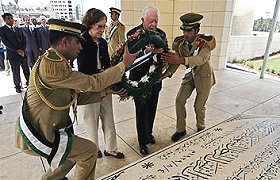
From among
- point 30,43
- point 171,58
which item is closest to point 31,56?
point 30,43

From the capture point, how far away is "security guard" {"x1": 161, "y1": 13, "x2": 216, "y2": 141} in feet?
6.64

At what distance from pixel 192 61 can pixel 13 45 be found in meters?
3.75

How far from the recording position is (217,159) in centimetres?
148

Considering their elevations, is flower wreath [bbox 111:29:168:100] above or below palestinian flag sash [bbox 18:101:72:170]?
above

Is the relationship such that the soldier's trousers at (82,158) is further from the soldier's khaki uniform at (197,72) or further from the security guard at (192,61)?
the soldier's khaki uniform at (197,72)

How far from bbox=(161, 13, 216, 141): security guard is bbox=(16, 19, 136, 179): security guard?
852 mm

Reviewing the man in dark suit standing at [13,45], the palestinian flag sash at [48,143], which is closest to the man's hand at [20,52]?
the man in dark suit standing at [13,45]

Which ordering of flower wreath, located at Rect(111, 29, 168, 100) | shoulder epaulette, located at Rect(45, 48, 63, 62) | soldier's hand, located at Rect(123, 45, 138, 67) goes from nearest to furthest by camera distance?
A: 1. shoulder epaulette, located at Rect(45, 48, 63, 62)
2. soldier's hand, located at Rect(123, 45, 138, 67)
3. flower wreath, located at Rect(111, 29, 168, 100)

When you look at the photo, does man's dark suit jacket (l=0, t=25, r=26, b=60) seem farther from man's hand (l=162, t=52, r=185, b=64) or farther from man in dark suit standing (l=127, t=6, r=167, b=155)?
man's hand (l=162, t=52, r=185, b=64)

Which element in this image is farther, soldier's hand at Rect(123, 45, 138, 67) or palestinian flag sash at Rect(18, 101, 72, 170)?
soldier's hand at Rect(123, 45, 138, 67)

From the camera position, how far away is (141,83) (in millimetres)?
1894

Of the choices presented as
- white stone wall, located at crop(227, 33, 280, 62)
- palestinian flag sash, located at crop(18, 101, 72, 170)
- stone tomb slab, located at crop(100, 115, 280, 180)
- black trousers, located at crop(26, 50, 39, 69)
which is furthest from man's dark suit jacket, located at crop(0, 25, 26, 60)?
white stone wall, located at crop(227, 33, 280, 62)

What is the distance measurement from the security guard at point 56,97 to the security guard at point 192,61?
2.79 ft

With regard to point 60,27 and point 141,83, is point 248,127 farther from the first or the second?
point 60,27
